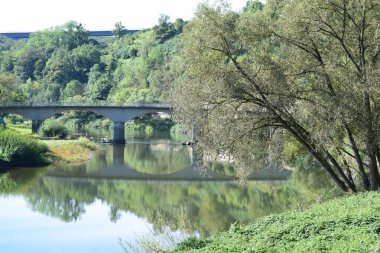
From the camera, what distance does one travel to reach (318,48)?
2375 cm

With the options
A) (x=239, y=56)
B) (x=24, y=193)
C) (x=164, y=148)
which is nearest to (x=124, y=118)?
(x=164, y=148)

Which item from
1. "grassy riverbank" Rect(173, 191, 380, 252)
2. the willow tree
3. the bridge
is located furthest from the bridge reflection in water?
"grassy riverbank" Rect(173, 191, 380, 252)

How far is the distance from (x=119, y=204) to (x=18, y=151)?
1796 cm

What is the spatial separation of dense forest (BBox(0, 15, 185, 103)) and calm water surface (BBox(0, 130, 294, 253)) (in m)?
56.9

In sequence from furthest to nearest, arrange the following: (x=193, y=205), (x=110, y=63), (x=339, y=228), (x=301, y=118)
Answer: (x=110, y=63), (x=193, y=205), (x=301, y=118), (x=339, y=228)

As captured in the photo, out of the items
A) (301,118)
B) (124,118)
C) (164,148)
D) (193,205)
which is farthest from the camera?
(124,118)

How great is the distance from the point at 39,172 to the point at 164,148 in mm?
25345

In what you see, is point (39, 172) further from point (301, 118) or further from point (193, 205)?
point (301, 118)

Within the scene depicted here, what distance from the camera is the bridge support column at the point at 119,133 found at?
76188 mm

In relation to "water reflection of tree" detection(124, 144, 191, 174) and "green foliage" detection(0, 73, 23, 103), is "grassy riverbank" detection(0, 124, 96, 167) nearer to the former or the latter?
"water reflection of tree" detection(124, 144, 191, 174)

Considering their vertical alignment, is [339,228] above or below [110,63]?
below

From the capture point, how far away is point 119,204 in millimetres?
34625

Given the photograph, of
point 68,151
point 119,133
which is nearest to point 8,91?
point 119,133

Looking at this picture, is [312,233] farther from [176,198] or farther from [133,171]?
[133,171]
